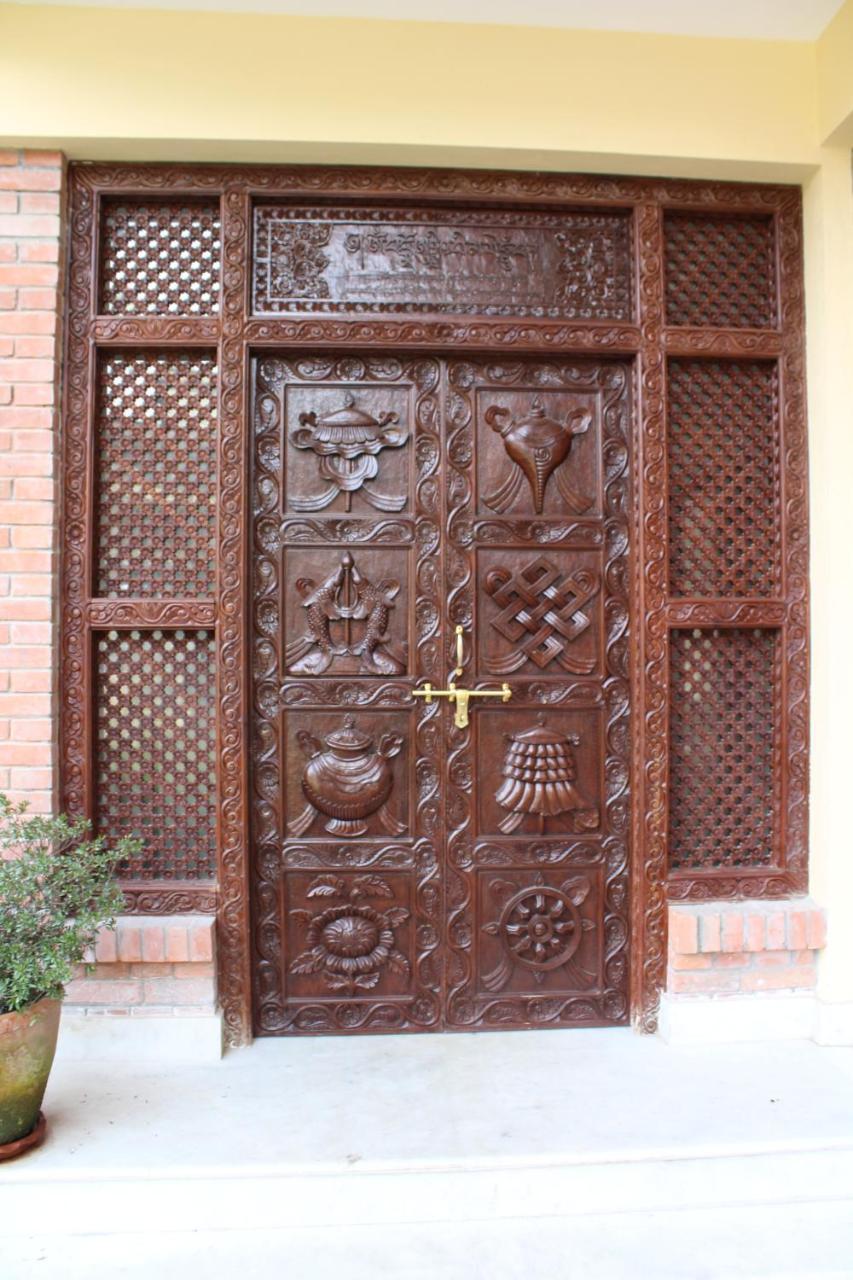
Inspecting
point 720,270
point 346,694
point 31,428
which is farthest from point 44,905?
point 720,270

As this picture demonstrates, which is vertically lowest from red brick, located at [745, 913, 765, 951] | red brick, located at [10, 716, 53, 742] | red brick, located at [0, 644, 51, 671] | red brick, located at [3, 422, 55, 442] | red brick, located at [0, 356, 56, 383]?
red brick, located at [745, 913, 765, 951]

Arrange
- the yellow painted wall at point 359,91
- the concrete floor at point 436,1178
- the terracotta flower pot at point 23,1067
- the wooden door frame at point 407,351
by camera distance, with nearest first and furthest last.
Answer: the concrete floor at point 436,1178
the terracotta flower pot at point 23,1067
the yellow painted wall at point 359,91
the wooden door frame at point 407,351

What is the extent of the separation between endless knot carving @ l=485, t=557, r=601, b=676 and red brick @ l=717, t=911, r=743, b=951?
916mm

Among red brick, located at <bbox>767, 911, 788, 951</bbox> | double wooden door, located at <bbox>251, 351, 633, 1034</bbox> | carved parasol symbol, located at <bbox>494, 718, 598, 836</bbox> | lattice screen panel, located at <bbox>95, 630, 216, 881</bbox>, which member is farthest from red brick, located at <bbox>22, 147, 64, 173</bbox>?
red brick, located at <bbox>767, 911, 788, 951</bbox>

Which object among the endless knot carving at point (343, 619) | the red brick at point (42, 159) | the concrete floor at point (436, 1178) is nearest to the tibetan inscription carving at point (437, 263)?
the red brick at point (42, 159)

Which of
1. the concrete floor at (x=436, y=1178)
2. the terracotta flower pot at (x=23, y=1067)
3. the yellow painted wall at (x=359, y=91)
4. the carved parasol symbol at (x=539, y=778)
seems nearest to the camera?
the concrete floor at (x=436, y=1178)

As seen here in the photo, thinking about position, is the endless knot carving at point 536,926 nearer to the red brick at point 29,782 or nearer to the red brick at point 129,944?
the red brick at point 129,944

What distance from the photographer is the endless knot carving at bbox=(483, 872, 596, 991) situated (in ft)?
8.56

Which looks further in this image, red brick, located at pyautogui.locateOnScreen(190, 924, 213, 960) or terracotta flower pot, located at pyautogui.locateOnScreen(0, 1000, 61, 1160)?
red brick, located at pyautogui.locateOnScreen(190, 924, 213, 960)

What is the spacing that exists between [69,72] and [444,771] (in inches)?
96.2

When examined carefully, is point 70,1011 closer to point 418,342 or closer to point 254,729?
point 254,729

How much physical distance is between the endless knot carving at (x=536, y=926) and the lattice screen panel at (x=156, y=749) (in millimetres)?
988

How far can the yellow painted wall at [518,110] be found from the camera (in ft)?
7.77

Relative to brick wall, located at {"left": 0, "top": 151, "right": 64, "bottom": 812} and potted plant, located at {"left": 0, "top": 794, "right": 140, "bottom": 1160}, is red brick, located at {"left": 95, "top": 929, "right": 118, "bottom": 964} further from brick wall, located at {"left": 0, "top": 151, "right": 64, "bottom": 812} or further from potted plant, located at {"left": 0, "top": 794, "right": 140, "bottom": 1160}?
brick wall, located at {"left": 0, "top": 151, "right": 64, "bottom": 812}
